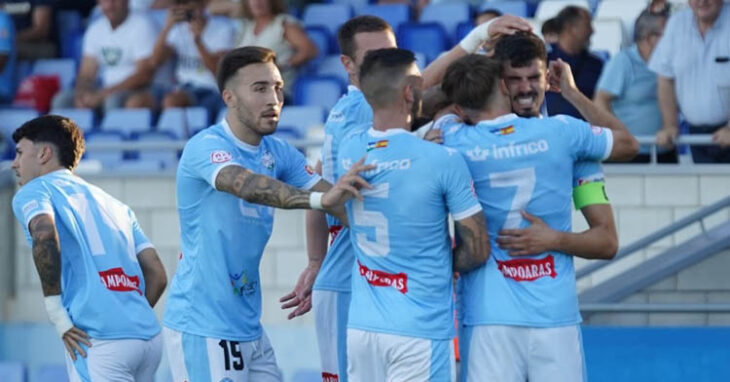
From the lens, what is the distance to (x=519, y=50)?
18.3ft

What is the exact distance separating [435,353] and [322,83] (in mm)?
5564

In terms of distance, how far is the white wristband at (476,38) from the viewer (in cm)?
613

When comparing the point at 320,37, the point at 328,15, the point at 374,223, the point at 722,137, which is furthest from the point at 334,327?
the point at 328,15

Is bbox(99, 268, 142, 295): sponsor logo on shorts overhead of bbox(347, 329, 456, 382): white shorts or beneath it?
overhead

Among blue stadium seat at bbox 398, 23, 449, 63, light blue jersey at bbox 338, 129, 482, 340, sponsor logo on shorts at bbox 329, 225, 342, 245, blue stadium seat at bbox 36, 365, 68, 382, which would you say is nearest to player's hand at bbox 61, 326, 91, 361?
sponsor logo on shorts at bbox 329, 225, 342, 245

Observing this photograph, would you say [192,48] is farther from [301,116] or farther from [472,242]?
→ [472,242]

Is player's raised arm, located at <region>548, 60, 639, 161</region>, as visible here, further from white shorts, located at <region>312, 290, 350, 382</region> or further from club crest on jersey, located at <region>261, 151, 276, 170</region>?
white shorts, located at <region>312, 290, 350, 382</region>

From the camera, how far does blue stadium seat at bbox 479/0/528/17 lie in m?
11.0

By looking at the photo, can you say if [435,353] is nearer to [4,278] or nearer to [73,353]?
[73,353]

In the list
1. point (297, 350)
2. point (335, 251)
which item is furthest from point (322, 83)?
point (335, 251)

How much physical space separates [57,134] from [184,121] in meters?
4.60

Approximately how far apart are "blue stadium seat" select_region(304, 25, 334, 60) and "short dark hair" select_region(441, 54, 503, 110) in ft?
19.1

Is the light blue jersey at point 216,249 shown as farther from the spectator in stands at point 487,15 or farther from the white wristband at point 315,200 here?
the spectator in stands at point 487,15

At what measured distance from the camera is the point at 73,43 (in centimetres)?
1288
